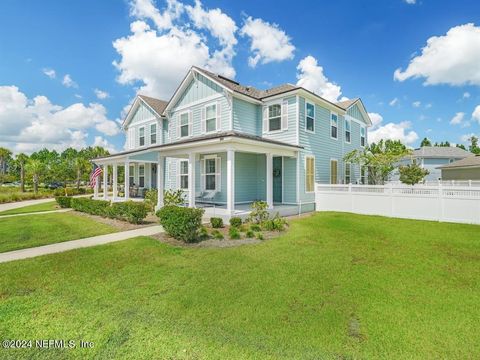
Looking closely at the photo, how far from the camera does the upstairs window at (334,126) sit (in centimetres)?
1663

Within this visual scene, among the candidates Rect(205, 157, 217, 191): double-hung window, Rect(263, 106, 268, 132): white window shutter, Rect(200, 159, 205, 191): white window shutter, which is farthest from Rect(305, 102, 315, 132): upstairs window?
Rect(200, 159, 205, 191): white window shutter

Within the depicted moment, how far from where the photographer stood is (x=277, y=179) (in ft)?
49.2

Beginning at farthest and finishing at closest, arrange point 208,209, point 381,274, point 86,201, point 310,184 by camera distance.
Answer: point 310,184 → point 86,201 → point 208,209 → point 381,274

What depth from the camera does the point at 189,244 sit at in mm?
7848

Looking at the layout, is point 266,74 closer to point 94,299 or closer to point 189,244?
point 189,244

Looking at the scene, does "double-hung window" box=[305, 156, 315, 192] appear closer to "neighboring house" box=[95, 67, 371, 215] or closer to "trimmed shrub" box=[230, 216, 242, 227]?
"neighboring house" box=[95, 67, 371, 215]

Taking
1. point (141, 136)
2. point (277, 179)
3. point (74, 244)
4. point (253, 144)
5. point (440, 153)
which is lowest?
point (74, 244)

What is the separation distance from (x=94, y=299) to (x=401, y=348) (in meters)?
4.59

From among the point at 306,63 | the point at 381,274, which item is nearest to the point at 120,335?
the point at 381,274

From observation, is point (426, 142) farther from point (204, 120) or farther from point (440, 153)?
point (204, 120)

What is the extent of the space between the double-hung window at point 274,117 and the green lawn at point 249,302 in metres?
8.89

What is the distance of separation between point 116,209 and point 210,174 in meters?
5.80

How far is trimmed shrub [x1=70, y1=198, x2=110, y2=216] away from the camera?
12602mm

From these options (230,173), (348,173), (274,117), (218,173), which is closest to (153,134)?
(218,173)
